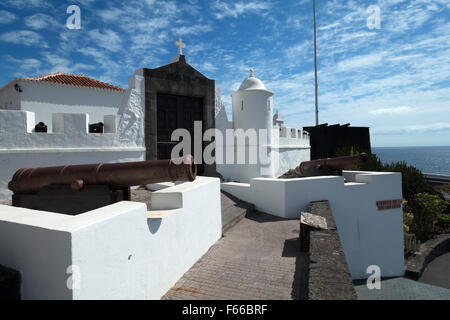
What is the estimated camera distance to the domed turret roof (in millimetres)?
9969

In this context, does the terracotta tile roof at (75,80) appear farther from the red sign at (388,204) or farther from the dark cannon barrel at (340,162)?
the red sign at (388,204)

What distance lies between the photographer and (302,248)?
4.64m

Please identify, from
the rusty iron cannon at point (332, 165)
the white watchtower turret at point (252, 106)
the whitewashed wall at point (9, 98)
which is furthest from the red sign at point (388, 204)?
the whitewashed wall at point (9, 98)

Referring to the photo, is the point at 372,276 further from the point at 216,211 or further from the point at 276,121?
the point at 276,121

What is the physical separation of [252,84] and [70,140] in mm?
6208

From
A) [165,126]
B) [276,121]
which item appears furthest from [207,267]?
[276,121]

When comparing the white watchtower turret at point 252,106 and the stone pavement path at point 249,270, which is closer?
the stone pavement path at point 249,270

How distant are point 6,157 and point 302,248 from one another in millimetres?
5912

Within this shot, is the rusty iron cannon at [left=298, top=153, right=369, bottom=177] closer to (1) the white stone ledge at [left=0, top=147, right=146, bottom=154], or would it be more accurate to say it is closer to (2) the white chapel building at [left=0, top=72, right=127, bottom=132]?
(1) the white stone ledge at [left=0, top=147, right=146, bottom=154]

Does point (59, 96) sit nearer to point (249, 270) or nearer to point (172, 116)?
point (172, 116)

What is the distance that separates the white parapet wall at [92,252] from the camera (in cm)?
192

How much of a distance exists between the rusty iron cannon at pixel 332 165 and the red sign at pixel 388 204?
129 cm

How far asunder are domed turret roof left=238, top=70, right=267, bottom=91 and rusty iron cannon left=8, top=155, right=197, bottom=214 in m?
7.21

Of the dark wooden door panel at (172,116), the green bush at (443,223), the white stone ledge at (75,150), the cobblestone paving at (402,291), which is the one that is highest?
the dark wooden door panel at (172,116)
